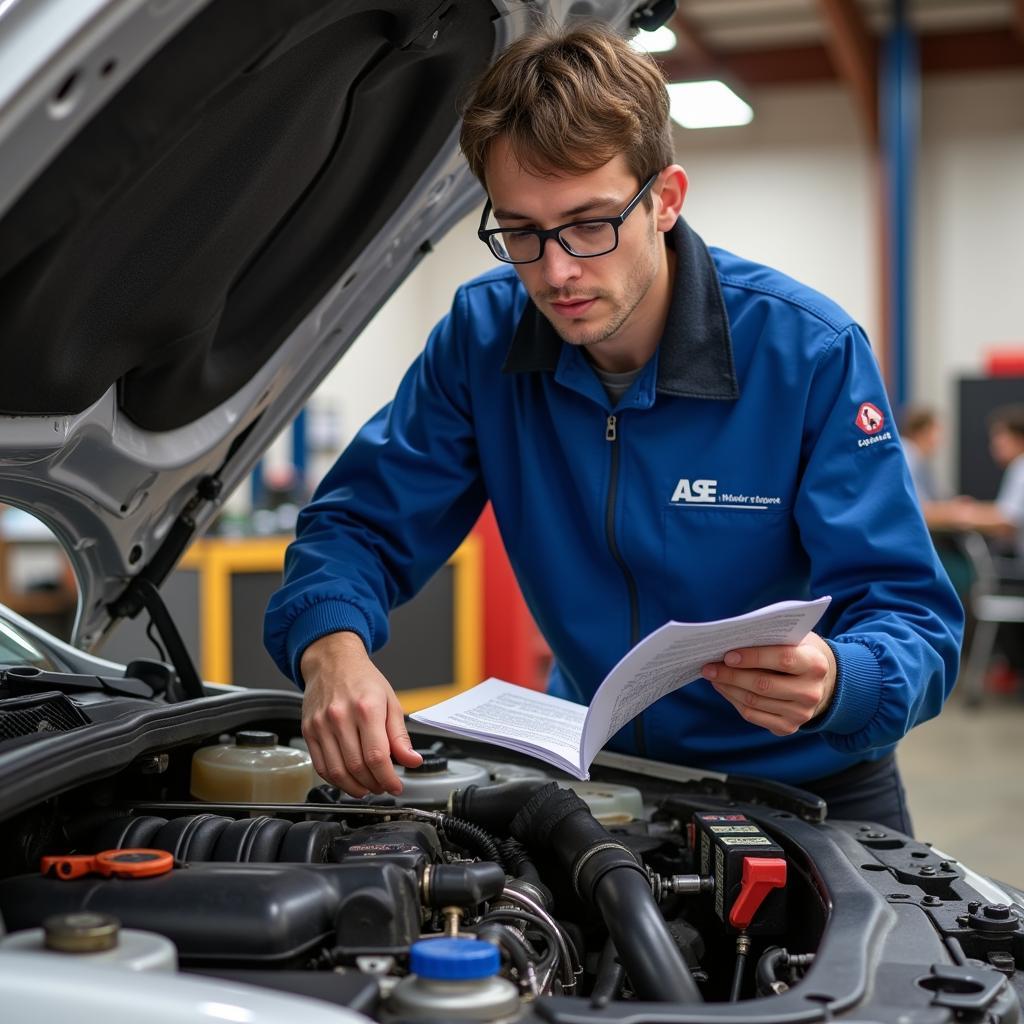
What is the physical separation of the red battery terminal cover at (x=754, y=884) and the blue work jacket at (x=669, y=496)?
228mm

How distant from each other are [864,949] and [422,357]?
3.54 feet

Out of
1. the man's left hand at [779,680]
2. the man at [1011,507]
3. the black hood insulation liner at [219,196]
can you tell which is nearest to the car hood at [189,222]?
the black hood insulation liner at [219,196]

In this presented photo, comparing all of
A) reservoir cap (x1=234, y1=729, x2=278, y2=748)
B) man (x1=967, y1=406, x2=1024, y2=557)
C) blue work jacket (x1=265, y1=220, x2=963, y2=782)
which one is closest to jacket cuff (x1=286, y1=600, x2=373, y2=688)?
blue work jacket (x1=265, y1=220, x2=963, y2=782)

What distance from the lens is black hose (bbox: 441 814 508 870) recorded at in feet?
4.37

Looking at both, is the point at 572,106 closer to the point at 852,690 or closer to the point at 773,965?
the point at 852,690

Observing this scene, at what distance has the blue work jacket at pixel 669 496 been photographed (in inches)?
61.1

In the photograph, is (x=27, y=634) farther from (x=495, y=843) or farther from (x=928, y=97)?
Answer: (x=928, y=97)

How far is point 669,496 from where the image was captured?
5.42 ft

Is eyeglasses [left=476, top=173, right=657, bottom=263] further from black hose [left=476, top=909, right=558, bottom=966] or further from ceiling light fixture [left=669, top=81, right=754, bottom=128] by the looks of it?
ceiling light fixture [left=669, top=81, right=754, bottom=128]

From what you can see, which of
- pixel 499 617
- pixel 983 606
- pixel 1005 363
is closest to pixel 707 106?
pixel 1005 363

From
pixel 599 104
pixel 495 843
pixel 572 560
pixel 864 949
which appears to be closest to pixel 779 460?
pixel 572 560

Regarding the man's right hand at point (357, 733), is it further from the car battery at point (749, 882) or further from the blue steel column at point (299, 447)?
the blue steel column at point (299, 447)

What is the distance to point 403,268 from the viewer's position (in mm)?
1856

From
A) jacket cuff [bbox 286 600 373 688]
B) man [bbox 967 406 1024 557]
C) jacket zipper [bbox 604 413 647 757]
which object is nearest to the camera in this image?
jacket cuff [bbox 286 600 373 688]
